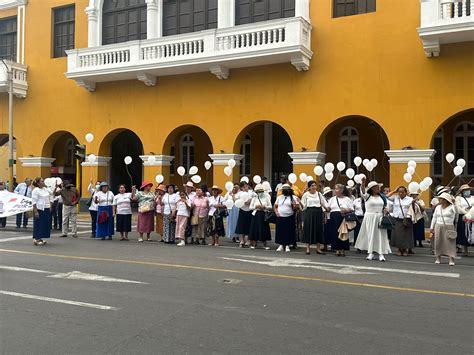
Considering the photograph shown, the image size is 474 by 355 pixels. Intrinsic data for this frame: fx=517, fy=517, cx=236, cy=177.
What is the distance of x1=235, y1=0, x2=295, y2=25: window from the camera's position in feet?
61.9

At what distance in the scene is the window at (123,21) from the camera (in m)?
21.9

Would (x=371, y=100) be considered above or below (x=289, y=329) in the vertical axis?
above

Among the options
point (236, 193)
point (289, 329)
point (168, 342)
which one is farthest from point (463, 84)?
point (168, 342)

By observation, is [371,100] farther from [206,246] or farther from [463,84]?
[206,246]

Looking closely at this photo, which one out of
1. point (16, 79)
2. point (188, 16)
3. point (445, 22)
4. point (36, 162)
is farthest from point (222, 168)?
point (16, 79)

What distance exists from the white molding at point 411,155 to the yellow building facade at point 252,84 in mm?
32

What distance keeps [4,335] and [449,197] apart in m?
8.67

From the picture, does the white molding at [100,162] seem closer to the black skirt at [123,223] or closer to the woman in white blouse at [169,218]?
the black skirt at [123,223]

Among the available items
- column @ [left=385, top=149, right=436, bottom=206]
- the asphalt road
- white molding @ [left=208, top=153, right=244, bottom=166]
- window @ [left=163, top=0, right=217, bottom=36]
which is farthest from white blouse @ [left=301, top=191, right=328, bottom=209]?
window @ [left=163, top=0, right=217, bottom=36]

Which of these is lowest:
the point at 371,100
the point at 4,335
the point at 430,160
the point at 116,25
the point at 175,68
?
the point at 4,335

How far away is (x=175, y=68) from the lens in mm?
19609

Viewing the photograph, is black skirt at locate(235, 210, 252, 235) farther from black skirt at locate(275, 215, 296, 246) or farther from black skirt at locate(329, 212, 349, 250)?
black skirt at locate(329, 212, 349, 250)

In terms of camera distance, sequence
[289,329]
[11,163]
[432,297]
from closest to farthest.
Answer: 1. [289,329]
2. [432,297]
3. [11,163]

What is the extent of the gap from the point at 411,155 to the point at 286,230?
20.5 feet
